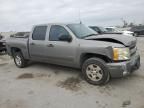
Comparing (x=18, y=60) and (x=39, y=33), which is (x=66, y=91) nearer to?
(x=39, y=33)

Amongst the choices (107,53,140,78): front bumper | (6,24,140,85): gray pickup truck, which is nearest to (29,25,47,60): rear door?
(6,24,140,85): gray pickup truck

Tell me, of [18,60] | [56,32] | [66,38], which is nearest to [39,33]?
[56,32]

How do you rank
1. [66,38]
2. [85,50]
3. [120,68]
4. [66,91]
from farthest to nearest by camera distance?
[66,38] < [85,50] < [66,91] < [120,68]

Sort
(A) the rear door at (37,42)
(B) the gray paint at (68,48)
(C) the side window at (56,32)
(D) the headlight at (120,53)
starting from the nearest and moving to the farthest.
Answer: (D) the headlight at (120,53)
(B) the gray paint at (68,48)
(C) the side window at (56,32)
(A) the rear door at (37,42)

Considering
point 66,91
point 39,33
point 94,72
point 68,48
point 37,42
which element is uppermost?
point 39,33

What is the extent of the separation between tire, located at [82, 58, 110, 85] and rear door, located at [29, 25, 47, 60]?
6.35ft

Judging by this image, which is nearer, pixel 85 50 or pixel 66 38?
pixel 85 50

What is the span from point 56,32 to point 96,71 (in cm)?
199

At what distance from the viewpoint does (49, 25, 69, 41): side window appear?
19.3ft

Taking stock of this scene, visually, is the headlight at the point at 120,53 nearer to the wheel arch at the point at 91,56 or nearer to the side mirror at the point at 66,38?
the wheel arch at the point at 91,56

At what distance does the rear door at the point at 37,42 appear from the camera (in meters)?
6.46

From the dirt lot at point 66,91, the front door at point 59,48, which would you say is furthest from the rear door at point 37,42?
the dirt lot at point 66,91

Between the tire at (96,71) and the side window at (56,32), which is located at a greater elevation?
the side window at (56,32)

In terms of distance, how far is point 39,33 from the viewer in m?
6.68
